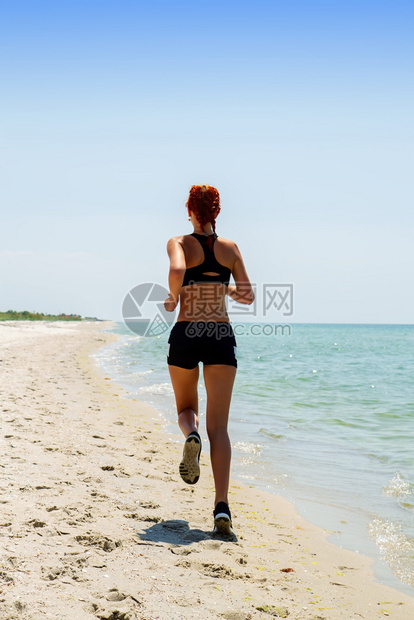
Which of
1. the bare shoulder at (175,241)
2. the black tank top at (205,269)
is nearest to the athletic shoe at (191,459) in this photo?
the black tank top at (205,269)

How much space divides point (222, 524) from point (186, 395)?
0.87 meters

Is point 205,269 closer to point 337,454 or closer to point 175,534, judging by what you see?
point 175,534

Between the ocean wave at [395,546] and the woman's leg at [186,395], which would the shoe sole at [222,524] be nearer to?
the woman's leg at [186,395]

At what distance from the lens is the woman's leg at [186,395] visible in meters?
3.59

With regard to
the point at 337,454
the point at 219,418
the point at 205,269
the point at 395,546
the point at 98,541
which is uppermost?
the point at 205,269

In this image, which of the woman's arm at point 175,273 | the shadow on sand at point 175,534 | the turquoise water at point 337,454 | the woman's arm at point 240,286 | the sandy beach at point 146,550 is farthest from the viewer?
the turquoise water at point 337,454

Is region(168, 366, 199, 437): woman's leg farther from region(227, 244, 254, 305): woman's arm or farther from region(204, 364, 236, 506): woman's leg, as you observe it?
region(227, 244, 254, 305): woman's arm

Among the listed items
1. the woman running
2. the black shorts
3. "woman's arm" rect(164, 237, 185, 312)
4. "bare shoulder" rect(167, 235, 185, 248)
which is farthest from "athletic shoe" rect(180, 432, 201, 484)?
"bare shoulder" rect(167, 235, 185, 248)

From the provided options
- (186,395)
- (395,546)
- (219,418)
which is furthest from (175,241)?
(395,546)

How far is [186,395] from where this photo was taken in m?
3.69

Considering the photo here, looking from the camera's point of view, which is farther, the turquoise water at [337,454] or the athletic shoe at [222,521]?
the turquoise water at [337,454]

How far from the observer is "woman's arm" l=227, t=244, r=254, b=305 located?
3.59 m

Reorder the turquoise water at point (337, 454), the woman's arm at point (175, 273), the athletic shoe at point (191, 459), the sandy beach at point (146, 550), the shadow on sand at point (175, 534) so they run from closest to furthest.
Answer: the sandy beach at point (146, 550)
the shadow on sand at point (175, 534)
the woman's arm at point (175, 273)
the athletic shoe at point (191, 459)
the turquoise water at point (337, 454)

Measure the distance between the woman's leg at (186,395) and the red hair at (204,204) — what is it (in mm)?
1015
